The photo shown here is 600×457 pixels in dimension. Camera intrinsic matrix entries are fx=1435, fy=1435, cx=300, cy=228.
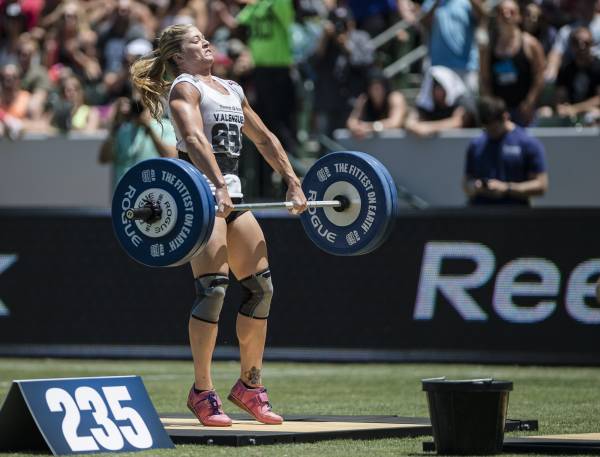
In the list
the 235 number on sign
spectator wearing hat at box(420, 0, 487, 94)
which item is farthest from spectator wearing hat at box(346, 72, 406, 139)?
the 235 number on sign

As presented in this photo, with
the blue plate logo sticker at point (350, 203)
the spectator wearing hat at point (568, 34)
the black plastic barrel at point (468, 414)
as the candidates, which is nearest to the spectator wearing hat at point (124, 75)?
the spectator wearing hat at point (568, 34)

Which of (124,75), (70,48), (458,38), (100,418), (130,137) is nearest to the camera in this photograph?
(100,418)

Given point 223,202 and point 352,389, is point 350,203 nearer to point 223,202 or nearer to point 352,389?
point 223,202

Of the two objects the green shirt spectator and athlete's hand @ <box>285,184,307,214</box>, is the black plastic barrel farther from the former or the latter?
the green shirt spectator

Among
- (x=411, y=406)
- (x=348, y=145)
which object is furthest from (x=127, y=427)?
(x=348, y=145)

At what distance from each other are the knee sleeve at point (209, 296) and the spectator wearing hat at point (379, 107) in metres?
7.03

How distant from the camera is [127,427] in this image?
6.87 m

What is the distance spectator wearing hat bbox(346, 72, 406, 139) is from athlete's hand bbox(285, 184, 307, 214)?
6813 mm

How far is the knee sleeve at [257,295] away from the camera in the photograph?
26.5 feet

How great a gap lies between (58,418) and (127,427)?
38 centimetres

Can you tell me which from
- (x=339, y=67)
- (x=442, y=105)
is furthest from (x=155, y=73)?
(x=339, y=67)

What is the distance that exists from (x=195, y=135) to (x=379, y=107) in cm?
749

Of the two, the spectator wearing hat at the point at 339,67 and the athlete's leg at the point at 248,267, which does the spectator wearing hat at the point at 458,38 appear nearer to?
the spectator wearing hat at the point at 339,67

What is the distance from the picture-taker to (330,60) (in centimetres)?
1554
